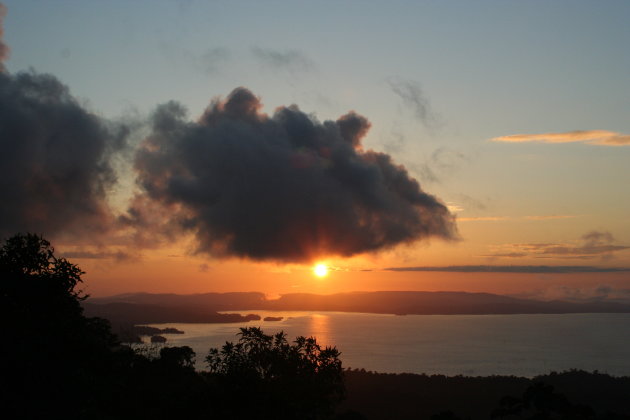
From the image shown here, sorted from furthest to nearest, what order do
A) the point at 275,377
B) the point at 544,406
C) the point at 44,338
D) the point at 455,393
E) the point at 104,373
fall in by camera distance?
1. the point at 455,393
2. the point at 104,373
3. the point at 275,377
4. the point at 44,338
5. the point at 544,406

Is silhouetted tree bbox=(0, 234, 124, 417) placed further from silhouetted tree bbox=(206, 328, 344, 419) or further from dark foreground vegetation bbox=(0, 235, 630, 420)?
silhouetted tree bbox=(206, 328, 344, 419)

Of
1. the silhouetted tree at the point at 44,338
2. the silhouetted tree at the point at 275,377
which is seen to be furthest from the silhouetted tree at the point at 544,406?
the silhouetted tree at the point at 44,338

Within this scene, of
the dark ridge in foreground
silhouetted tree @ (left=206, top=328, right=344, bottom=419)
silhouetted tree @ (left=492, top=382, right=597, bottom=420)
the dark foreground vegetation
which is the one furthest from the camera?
the dark ridge in foreground

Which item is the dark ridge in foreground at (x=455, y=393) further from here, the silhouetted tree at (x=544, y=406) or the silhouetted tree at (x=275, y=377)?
the silhouetted tree at (x=544, y=406)

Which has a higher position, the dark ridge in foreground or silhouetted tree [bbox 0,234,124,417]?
silhouetted tree [bbox 0,234,124,417]

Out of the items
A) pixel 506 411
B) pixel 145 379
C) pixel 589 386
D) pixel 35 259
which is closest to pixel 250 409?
pixel 506 411

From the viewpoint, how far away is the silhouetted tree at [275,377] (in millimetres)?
25469

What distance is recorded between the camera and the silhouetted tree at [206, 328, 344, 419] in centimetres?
2547

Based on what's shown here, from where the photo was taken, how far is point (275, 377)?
2791 cm

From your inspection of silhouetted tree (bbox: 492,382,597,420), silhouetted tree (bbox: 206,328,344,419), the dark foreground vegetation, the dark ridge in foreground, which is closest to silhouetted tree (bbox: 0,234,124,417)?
the dark foreground vegetation

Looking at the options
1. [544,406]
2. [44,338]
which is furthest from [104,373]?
[544,406]

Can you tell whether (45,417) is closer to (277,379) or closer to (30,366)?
(30,366)

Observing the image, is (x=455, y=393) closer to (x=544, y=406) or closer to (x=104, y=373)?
(x=104, y=373)

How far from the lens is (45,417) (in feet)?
74.0
